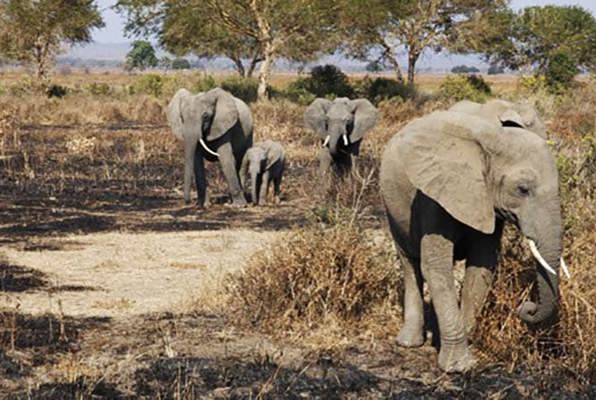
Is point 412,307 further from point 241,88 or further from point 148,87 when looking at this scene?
point 148,87

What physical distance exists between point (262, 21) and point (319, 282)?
26.6 meters

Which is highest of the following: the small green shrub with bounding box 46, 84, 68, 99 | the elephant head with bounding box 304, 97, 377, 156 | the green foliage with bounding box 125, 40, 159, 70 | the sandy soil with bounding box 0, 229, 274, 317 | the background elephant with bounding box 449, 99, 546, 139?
the background elephant with bounding box 449, 99, 546, 139

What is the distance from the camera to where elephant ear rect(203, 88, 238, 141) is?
14.7m

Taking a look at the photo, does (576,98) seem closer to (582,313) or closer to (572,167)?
(572,167)

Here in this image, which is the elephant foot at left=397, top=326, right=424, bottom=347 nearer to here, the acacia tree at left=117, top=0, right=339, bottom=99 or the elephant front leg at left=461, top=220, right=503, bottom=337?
the elephant front leg at left=461, top=220, right=503, bottom=337

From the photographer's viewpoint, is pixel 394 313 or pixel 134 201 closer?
pixel 394 313

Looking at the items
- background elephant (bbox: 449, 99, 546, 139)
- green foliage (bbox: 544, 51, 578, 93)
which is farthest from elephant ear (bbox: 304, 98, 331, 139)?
green foliage (bbox: 544, 51, 578, 93)

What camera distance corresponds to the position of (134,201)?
1516cm

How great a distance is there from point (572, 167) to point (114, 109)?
23.0m

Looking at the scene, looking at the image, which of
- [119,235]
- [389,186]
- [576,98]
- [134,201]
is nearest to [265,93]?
[576,98]

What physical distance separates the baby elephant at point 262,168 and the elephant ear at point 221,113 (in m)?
0.64

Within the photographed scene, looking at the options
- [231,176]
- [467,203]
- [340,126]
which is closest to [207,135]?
[231,176]

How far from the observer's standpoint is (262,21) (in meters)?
33.2

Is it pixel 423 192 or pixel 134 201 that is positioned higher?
pixel 423 192
